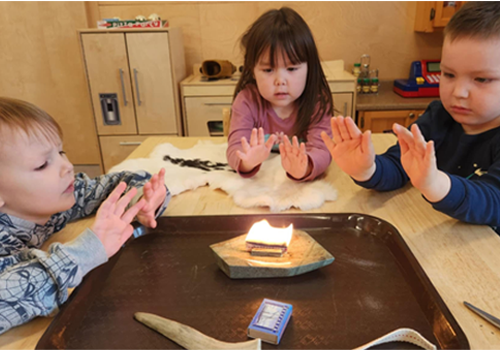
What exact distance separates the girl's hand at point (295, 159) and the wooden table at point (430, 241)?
0.09 metres

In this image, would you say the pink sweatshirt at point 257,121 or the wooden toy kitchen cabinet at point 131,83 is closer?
the pink sweatshirt at point 257,121

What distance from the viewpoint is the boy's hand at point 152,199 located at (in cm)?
69

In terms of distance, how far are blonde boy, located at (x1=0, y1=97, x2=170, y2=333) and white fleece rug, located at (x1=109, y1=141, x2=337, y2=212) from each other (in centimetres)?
16

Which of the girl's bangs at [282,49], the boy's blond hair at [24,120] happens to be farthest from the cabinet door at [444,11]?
the boy's blond hair at [24,120]

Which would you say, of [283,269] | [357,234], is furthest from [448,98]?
[283,269]

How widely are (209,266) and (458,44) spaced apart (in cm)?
63

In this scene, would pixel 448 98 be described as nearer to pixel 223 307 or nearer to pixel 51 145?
pixel 223 307

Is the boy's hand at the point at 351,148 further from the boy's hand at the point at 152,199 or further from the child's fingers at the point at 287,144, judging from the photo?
the boy's hand at the point at 152,199

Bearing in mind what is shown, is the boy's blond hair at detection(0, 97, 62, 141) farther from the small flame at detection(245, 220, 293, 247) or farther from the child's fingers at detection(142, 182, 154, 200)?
the small flame at detection(245, 220, 293, 247)

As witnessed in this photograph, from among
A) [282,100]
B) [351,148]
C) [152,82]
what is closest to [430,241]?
[351,148]

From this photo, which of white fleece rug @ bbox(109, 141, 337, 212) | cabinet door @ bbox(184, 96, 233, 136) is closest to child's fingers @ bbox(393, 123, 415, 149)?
white fleece rug @ bbox(109, 141, 337, 212)

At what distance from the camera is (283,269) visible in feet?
1.84

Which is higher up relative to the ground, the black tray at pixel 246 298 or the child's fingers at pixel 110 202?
the child's fingers at pixel 110 202

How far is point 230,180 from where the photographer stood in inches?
35.6
